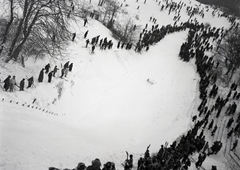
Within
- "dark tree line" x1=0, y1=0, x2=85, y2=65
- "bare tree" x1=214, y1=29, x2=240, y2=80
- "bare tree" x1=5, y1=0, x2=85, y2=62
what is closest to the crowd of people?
"dark tree line" x1=0, y1=0, x2=85, y2=65

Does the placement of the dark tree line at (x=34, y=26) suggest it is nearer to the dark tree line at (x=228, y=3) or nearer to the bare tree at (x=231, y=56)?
the bare tree at (x=231, y=56)

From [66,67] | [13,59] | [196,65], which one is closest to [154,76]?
[196,65]

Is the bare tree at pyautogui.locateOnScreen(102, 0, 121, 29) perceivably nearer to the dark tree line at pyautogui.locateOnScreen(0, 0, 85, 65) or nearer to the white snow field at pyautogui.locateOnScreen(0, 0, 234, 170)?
the white snow field at pyautogui.locateOnScreen(0, 0, 234, 170)

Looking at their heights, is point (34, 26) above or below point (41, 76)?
above

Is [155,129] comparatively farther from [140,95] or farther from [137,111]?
[140,95]

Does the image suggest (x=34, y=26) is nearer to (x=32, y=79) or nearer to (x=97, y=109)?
(x=32, y=79)

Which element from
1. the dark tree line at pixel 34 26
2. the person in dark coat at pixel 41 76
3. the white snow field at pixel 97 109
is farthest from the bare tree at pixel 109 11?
the person in dark coat at pixel 41 76

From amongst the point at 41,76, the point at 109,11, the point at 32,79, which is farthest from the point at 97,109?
the point at 109,11

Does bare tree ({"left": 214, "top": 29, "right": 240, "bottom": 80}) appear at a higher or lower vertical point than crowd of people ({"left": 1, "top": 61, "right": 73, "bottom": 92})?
higher
